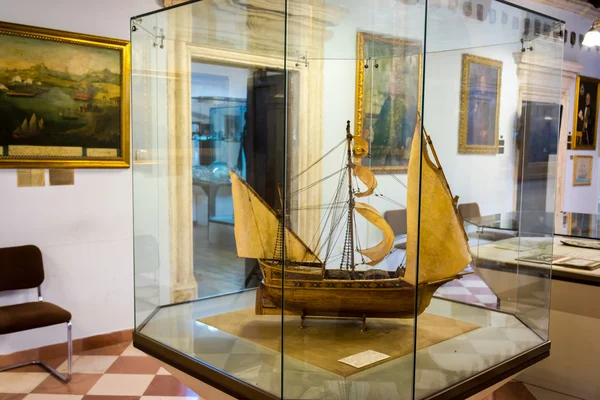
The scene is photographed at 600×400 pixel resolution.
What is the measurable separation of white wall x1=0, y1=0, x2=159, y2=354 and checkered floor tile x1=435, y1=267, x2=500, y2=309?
3.24 m

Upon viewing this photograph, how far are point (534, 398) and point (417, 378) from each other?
7.97 ft

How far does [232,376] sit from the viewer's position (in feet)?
7.00

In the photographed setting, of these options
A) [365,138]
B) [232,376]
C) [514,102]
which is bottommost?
[232,376]

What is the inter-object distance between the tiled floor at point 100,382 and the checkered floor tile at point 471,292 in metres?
2.18

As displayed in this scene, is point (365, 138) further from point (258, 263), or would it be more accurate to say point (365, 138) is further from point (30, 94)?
point (30, 94)

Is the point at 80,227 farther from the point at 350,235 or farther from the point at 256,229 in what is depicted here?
the point at 350,235

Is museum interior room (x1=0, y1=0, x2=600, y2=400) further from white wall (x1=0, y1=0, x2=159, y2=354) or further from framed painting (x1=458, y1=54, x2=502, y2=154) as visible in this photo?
white wall (x1=0, y1=0, x2=159, y2=354)

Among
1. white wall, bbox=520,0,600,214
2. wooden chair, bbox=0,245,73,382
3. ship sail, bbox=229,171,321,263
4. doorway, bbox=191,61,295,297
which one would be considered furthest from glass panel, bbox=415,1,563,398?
white wall, bbox=520,0,600,214

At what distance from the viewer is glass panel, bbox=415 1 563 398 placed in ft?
6.98

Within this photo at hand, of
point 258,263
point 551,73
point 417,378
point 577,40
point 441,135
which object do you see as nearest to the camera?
point 417,378

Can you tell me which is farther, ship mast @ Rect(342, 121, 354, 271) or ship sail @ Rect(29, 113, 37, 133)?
ship sail @ Rect(29, 113, 37, 133)

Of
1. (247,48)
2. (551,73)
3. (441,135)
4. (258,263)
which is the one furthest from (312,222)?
(551,73)

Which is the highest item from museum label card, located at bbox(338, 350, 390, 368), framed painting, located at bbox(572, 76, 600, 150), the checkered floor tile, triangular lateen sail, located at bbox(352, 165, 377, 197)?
framed painting, located at bbox(572, 76, 600, 150)

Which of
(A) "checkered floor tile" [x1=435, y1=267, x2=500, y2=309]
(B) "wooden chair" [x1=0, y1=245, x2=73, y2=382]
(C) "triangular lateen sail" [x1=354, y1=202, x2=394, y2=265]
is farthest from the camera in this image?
(B) "wooden chair" [x1=0, y1=245, x2=73, y2=382]
